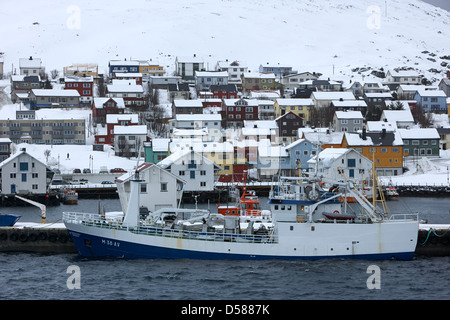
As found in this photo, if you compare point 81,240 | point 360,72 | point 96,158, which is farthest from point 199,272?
point 360,72

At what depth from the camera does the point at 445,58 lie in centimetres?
15988

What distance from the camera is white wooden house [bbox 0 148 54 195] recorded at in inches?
2537

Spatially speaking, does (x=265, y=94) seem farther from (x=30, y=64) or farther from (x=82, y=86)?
(x=30, y=64)

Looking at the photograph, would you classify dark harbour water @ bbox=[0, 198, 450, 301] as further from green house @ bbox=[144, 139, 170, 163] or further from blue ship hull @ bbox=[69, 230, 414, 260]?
green house @ bbox=[144, 139, 170, 163]

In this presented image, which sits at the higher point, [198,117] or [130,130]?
[198,117]

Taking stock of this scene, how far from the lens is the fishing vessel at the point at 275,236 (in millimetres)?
36531

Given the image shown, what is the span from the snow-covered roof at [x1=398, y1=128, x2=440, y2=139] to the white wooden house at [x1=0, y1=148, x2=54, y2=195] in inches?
1588

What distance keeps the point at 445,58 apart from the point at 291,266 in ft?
441

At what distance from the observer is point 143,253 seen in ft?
122

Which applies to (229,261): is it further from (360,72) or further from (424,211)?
(360,72)

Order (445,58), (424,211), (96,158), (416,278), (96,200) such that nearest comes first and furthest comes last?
(416,278)
(424,211)
(96,200)
(96,158)
(445,58)

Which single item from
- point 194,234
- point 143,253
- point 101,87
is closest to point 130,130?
point 101,87

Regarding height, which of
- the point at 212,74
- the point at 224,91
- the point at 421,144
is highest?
the point at 212,74

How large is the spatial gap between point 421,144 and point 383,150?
8.56 meters
